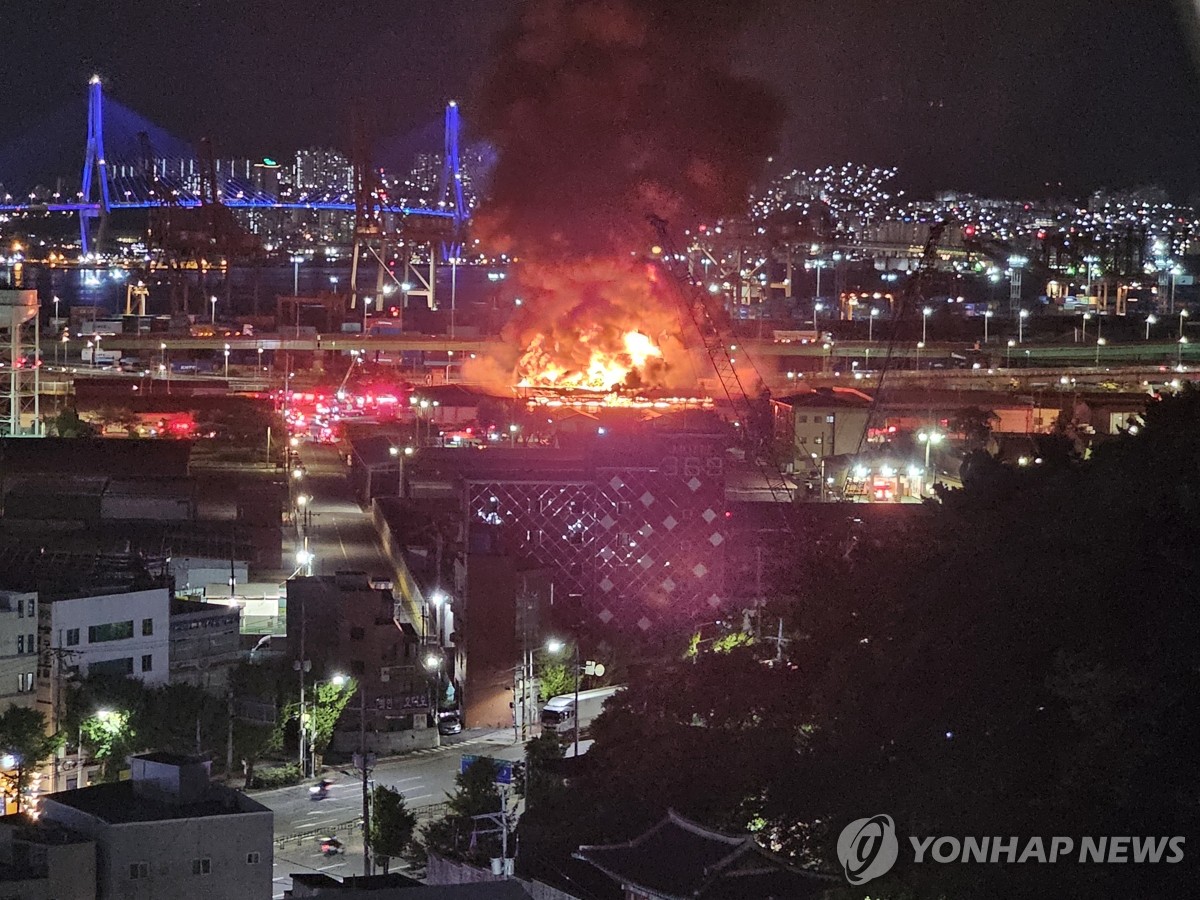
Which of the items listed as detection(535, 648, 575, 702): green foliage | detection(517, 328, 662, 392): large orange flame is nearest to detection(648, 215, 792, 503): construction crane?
detection(517, 328, 662, 392): large orange flame

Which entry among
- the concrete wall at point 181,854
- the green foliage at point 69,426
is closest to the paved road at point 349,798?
the concrete wall at point 181,854

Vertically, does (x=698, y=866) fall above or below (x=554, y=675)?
above

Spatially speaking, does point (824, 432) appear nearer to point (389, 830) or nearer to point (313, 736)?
point (313, 736)

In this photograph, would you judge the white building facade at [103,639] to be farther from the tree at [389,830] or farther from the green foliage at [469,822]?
the green foliage at [469,822]

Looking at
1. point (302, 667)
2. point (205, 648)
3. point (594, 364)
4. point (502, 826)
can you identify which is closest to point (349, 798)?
point (302, 667)

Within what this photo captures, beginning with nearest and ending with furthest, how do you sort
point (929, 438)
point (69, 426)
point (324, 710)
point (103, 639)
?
point (324, 710), point (103, 639), point (929, 438), point (69, 426)

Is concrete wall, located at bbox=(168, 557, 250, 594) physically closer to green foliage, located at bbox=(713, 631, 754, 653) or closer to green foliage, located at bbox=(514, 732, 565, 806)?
green foliage, located at bbox=(713, 631, 754, 653)

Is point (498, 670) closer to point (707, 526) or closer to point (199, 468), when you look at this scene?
point (707, 526)
